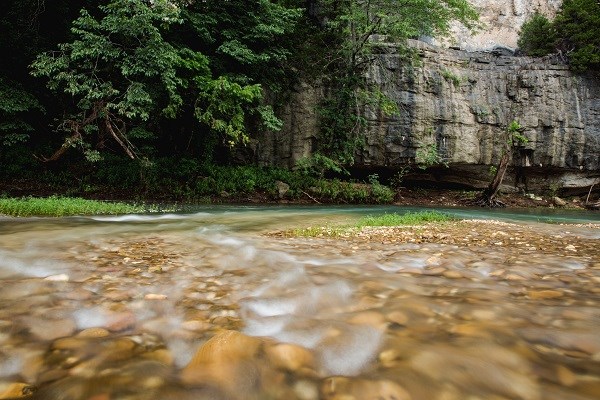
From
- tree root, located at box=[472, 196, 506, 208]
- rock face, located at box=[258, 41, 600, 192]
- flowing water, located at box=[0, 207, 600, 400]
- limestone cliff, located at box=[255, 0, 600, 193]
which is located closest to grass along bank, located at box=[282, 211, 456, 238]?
flowing water, located at box=[0, 207, 600, 400]

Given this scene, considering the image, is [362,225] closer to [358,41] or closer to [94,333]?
[94,333]

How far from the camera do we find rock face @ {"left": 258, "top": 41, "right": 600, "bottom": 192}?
64.1ft

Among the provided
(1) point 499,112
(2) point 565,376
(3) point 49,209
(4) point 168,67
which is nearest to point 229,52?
(4) point 168,67

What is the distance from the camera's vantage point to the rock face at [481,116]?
19.5 metres

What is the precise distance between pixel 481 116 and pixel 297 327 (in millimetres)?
22754

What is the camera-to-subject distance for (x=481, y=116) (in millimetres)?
20781

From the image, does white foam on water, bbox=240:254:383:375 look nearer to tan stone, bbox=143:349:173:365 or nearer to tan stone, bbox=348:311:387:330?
tan stone, bbox=348:311:387:330

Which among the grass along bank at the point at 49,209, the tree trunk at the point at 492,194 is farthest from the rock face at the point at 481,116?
the grass along bank at the point at 49,209

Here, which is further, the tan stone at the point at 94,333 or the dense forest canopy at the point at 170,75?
the dense forest canopy at the point at 170,75

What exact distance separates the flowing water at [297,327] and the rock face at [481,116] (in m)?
16.4

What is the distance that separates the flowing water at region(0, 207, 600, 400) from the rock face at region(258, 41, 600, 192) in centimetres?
1637

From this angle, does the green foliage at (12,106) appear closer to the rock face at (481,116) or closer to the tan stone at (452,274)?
the rock face at (481,116)

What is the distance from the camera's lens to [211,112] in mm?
13266

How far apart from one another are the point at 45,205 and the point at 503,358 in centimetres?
941
